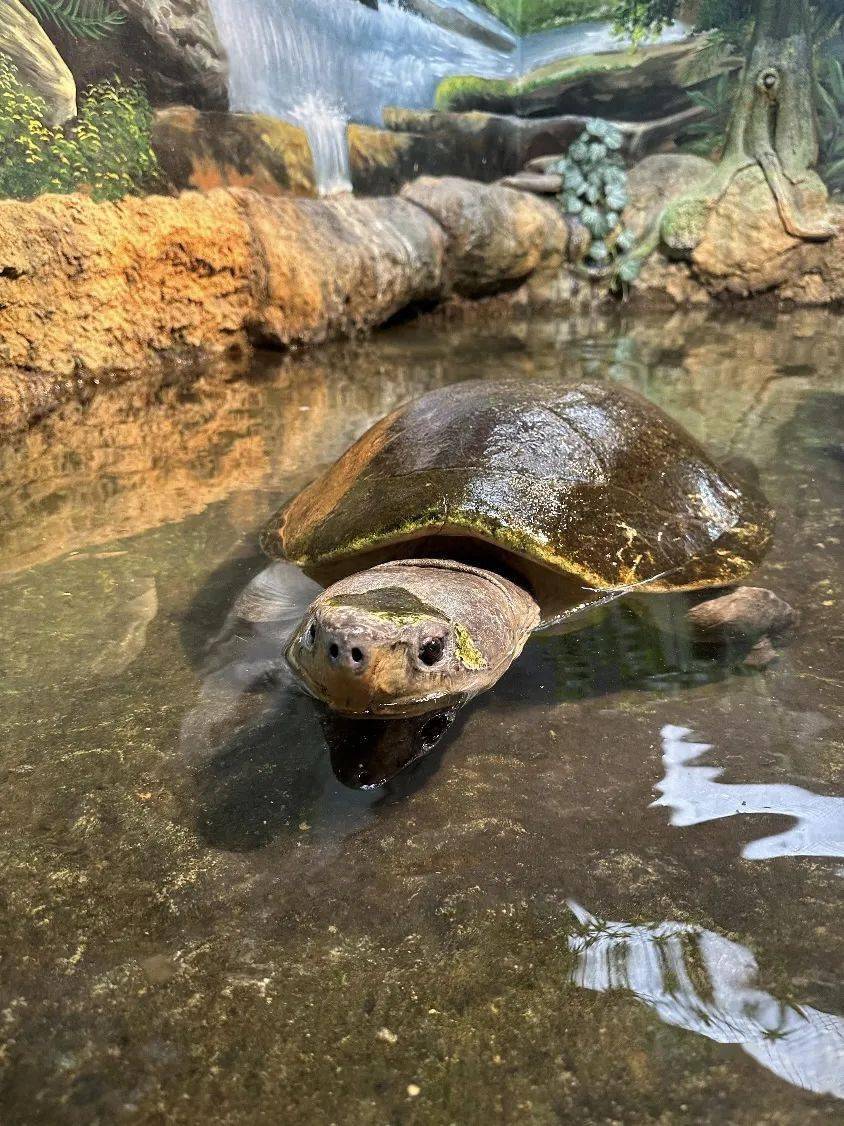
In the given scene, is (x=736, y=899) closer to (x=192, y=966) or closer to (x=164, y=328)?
(x=192, y=966)

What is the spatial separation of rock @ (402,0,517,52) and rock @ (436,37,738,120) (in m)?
0.75

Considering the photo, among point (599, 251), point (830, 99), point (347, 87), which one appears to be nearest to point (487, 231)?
point (599, 251)

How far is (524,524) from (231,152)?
8122 mm

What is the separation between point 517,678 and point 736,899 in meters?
1.01

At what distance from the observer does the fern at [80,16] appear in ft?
23.9

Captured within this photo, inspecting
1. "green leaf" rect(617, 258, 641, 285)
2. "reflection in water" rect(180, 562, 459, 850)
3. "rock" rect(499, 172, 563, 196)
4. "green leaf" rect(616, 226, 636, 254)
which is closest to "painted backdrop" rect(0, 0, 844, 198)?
"rock" rect(499, 172, 563, 196)

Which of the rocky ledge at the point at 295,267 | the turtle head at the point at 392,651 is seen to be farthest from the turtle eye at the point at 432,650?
the rocky ledge at the point at 295,267

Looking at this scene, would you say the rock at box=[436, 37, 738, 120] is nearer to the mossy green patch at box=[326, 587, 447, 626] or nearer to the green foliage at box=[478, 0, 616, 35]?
the green foliage at box=[478, 0, 616, 35]

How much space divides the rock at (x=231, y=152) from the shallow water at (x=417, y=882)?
645 centimetres

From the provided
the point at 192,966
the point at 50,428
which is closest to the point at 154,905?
the point at 192,966

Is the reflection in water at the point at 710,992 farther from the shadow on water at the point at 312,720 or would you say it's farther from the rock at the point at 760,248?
the rock at the point at 760,248

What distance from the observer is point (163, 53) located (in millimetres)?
8289

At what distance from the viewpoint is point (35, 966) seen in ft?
5.17

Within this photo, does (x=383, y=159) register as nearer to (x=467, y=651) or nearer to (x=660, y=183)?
(x=660, y=183)
